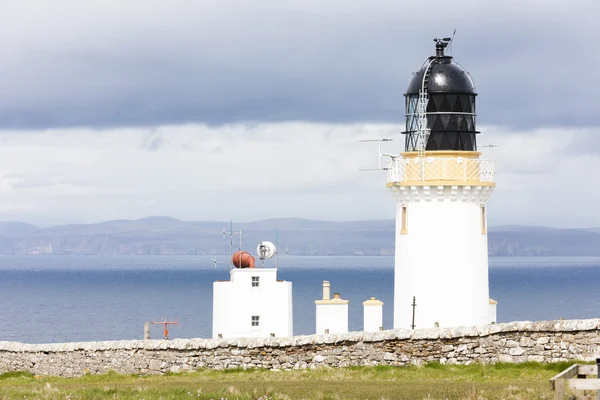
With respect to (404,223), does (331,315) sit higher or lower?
lower

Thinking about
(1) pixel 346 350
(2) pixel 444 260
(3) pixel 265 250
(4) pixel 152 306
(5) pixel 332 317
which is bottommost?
(1) pixel 346 350

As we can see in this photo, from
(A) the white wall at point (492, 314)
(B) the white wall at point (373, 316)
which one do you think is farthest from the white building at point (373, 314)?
(A) the white wall at point (492, 314)

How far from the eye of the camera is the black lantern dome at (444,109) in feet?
109

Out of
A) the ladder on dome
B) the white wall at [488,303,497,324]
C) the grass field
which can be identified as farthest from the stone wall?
the ladder on dome

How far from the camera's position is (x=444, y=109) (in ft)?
109

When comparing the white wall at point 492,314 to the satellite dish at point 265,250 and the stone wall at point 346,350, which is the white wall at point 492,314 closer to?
the stone wall at point 346,350

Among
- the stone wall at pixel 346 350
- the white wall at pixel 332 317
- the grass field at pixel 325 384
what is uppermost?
the white wall at pixel 332 317

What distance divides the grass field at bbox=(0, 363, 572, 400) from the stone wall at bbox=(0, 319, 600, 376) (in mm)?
409

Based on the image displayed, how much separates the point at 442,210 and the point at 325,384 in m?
11.2

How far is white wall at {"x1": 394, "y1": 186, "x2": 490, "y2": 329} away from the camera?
3309 cm

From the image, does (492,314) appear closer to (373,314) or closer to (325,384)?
(373,314)

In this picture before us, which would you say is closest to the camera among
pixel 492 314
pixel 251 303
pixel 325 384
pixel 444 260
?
pixel 325 384

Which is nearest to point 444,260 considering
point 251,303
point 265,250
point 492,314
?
point 492,314

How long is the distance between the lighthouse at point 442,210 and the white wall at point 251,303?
651 centimetres
